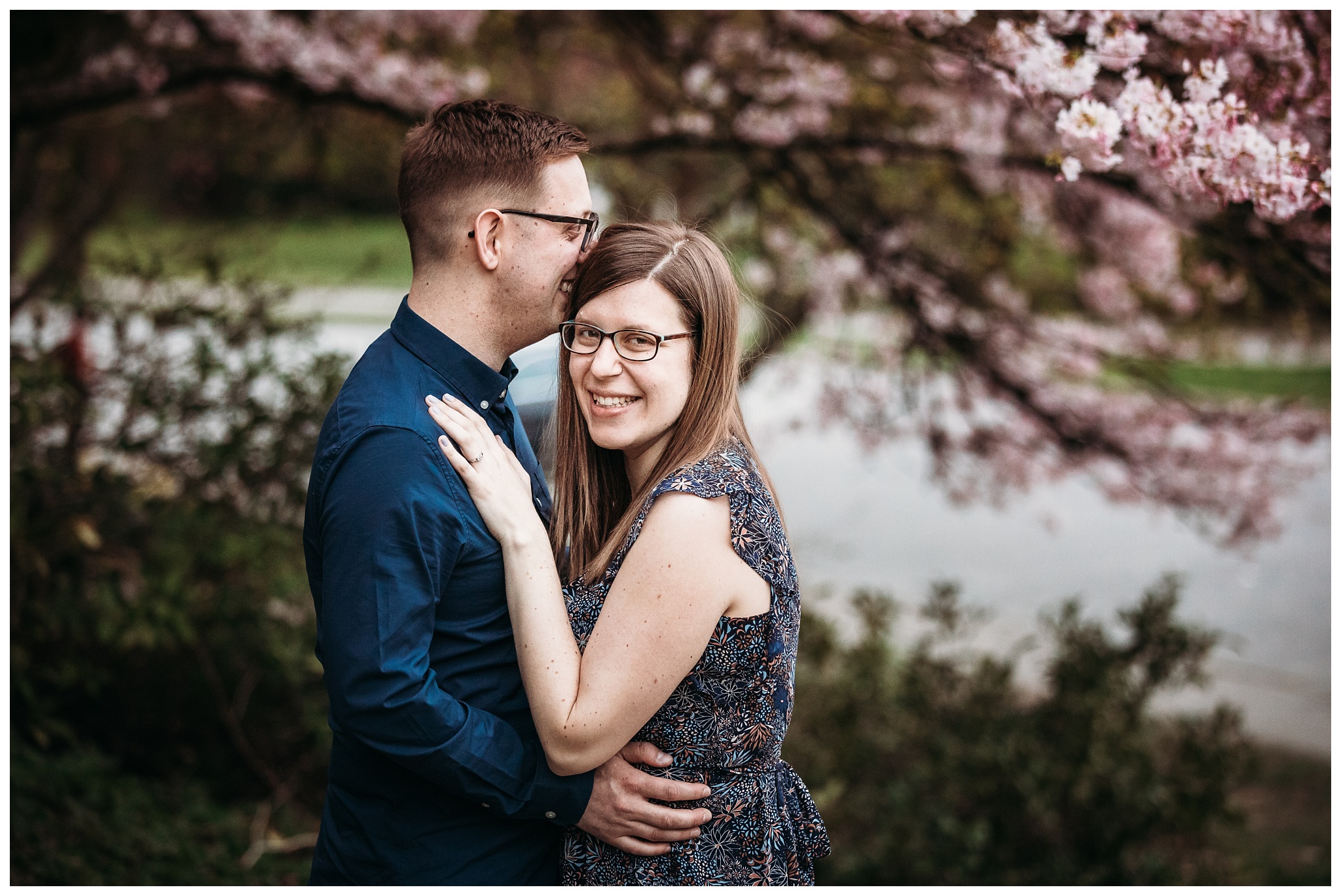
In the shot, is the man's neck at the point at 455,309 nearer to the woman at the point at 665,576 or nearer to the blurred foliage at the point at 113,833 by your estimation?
the woman at the point at 665,576

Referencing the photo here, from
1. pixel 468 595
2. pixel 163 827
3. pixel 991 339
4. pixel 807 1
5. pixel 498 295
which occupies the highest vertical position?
pixel 807 1

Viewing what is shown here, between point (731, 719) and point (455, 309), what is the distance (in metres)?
0.91

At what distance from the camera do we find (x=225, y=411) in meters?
3.63

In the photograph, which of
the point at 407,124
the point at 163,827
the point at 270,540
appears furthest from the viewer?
the point at 407,124

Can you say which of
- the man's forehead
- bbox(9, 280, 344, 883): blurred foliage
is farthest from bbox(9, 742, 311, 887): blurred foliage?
the man's forehead

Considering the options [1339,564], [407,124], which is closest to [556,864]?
[1339,564]

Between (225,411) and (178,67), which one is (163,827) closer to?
(225,411)

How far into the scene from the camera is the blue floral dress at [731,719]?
1783 mm

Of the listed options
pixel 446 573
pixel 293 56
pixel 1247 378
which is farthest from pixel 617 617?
pixel 1247 378

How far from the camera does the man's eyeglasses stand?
189 centimetres

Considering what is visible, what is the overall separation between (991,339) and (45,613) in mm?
4277

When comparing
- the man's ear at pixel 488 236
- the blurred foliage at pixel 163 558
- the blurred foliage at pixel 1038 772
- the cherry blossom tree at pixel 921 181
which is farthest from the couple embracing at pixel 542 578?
the blurred foliage at pixel 1038 772

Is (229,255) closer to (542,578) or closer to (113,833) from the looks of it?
(113,833)

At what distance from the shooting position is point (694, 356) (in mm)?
1928
